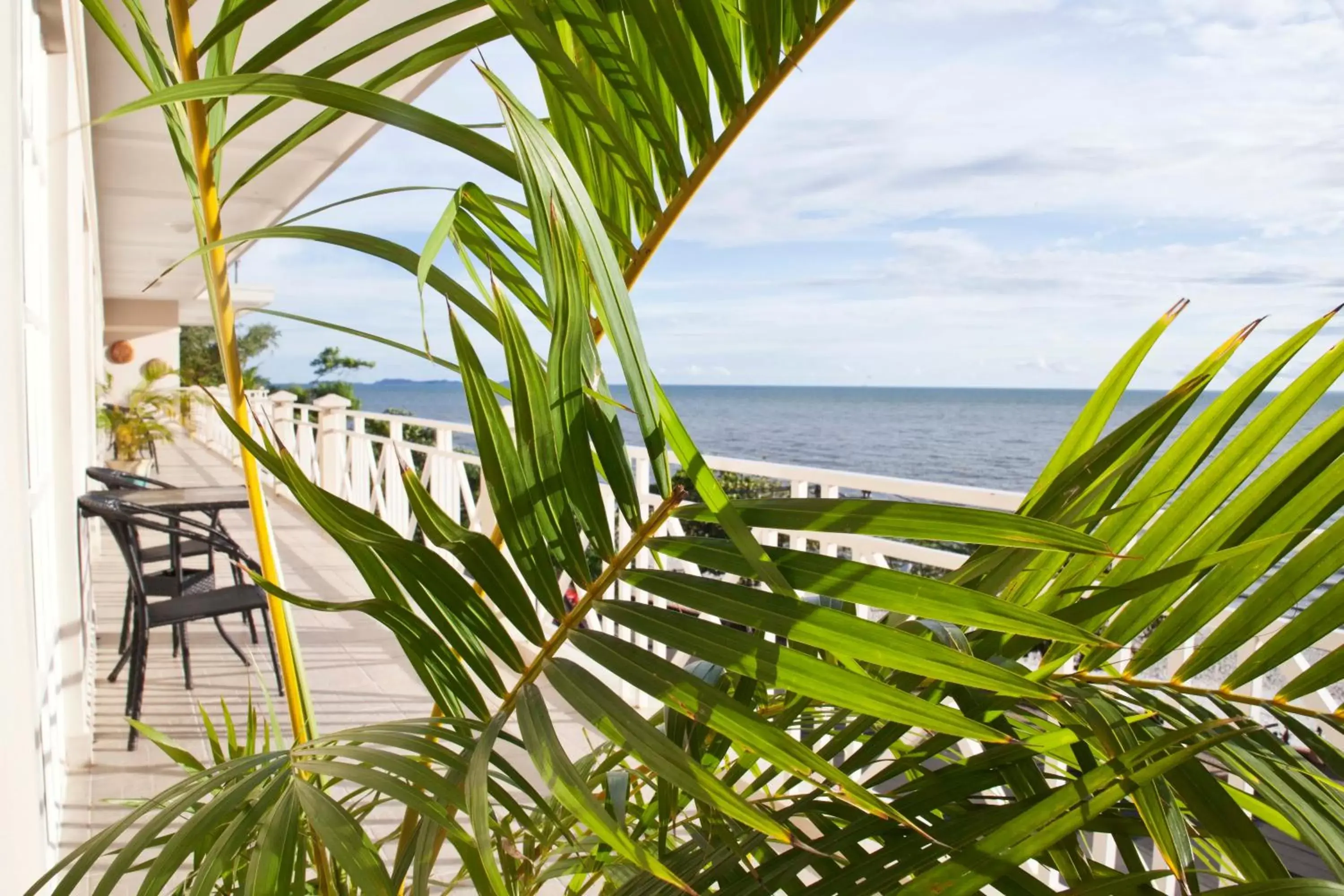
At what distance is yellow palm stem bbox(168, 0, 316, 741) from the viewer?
923 millimetres

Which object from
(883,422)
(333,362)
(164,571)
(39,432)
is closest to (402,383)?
(333,362)

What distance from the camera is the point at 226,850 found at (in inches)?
24.4

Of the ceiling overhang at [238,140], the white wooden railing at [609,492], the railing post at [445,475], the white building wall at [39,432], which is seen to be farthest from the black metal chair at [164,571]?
the railing post at [445,475]

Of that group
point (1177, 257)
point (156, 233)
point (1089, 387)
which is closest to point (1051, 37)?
point (1177, 257)

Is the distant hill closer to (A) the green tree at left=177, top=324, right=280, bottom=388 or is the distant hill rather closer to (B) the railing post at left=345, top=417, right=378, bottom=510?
(A) the green tree at left=177, top=324, right=280, bottom=388

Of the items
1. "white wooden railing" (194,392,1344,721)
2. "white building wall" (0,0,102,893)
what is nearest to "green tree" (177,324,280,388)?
"white wooden railing" (194,392,1344,721)

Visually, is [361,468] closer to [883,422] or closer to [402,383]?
[883,422]

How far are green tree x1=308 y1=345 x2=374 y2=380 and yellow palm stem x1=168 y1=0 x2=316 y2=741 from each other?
125ft

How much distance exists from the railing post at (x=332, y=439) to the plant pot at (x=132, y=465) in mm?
1409

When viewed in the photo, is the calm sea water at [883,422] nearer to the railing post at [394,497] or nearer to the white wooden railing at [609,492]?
the white wooden railing at [609,492]

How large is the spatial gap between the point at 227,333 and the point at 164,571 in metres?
3.27

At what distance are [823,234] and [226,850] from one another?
45.5 meters

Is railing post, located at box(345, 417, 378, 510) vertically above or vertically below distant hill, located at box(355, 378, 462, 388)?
below

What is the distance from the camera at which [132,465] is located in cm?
834
